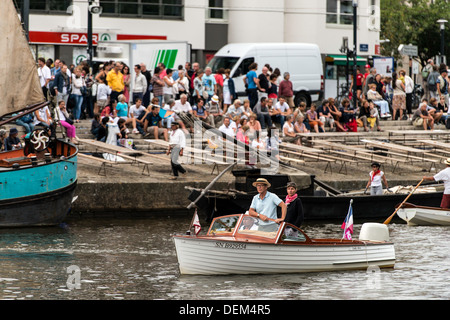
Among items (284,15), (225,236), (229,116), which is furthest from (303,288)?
(284,15)

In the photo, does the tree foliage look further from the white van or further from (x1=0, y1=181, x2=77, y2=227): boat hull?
(x1=0, y1=181, x2=77, y2=227): boat hull

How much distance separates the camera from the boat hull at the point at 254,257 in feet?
63.4

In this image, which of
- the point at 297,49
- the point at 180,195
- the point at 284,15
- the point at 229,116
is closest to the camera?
the point at 180,195

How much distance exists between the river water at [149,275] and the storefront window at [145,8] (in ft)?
82.3

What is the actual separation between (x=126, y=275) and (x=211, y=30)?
3320cm

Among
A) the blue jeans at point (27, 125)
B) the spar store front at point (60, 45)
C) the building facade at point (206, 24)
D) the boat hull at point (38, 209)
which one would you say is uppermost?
the building facade at point (206, 24)

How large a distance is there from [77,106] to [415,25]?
4213 cm

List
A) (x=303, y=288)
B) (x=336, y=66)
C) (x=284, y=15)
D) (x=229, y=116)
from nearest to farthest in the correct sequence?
(x=303, y=288) → (x=229, y=116) → (x=336, y=66) → (x=284, y=15)

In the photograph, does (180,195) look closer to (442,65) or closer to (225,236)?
(225,236)

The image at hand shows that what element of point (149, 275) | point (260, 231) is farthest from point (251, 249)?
point (149, 275)

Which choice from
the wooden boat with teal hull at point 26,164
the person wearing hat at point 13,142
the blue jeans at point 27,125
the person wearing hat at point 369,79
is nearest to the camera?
the wooden boat with teal hull at point 26,164

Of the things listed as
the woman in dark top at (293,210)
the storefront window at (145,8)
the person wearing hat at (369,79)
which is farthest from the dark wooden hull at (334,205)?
the storefront window at (145,8)

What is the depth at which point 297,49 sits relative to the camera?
4244cm

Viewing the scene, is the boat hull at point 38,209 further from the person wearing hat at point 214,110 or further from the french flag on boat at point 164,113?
the person wearing hat at point 214,110
